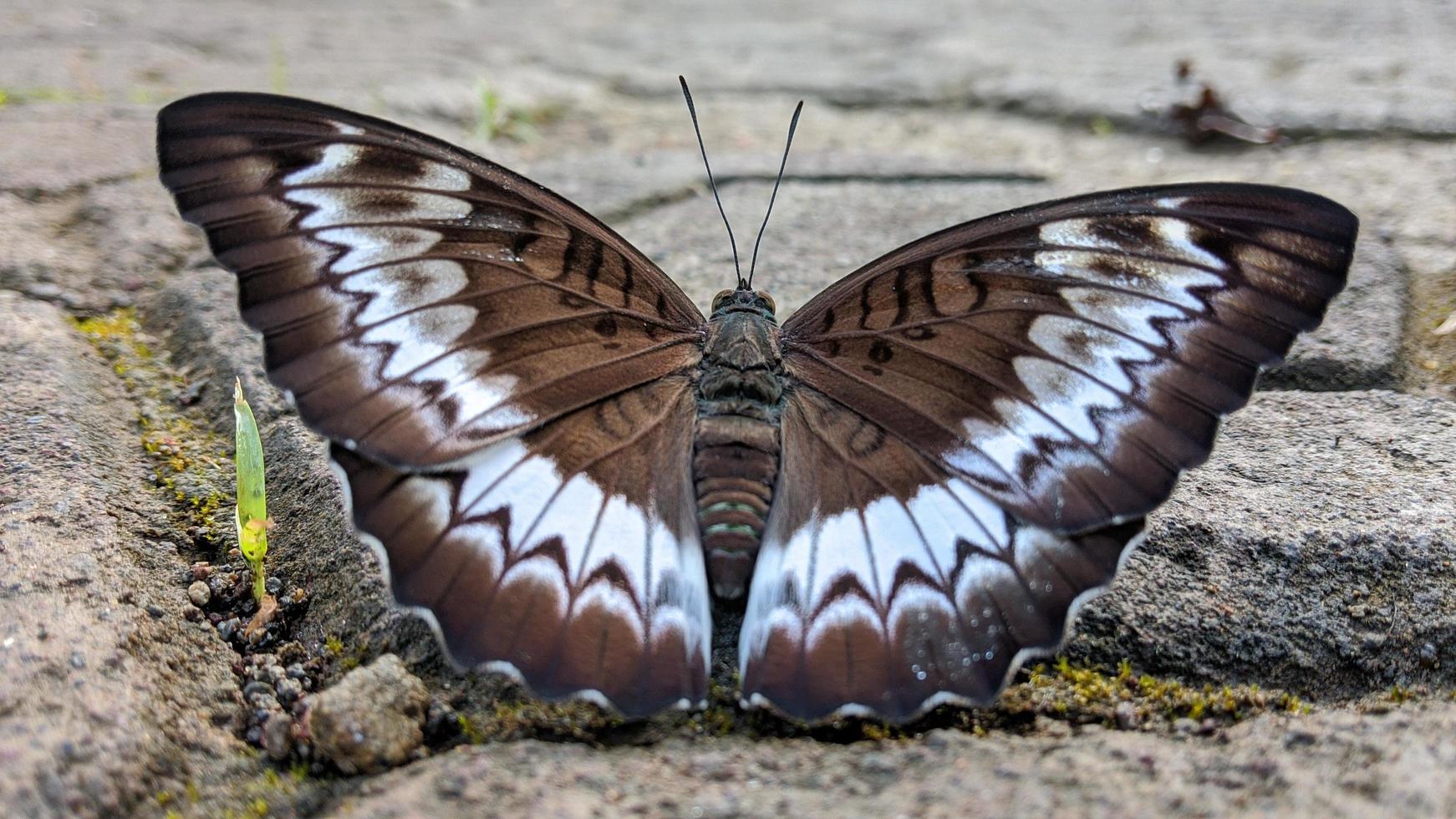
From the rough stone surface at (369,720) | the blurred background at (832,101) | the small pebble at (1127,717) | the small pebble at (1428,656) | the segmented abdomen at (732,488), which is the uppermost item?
the blurred background at (832,101)

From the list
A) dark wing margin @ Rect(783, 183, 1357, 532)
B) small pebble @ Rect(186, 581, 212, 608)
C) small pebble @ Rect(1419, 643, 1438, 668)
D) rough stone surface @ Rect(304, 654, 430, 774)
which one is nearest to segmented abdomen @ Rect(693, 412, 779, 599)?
dark wing margin @ Rect(783, 183, 1357, 532)

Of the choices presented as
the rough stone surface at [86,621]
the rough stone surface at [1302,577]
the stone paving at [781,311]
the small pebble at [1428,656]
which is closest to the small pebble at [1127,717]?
the stone paving at [781,311]

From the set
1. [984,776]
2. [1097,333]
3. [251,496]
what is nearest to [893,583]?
[984,776]

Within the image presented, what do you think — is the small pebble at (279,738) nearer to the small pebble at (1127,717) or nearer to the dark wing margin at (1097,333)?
the dark wing margin at (1097,333)

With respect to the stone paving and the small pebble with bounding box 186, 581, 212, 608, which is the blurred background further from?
the small pebble with bounding box 186, 581, 212, 608

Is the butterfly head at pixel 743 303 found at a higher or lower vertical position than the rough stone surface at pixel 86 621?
higher

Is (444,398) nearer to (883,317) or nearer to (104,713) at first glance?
(104,713)

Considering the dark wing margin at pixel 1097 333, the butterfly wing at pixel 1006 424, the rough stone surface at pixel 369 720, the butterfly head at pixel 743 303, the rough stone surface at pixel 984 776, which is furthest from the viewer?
the butterfly head at pixel 743 303

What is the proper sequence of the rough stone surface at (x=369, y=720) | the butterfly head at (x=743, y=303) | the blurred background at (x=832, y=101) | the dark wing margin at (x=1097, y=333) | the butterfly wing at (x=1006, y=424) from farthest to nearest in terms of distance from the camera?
the blurred background at (x=832, y=101) < the butterfly head at (x=743, y=303) < the dark wing margin at (x=1097, y=333) < the butterfly wing at (x=1006, y=424) < the rough stone surface at (x=369, y=720)

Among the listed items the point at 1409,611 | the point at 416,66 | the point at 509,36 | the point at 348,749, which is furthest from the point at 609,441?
the point at 509,36
